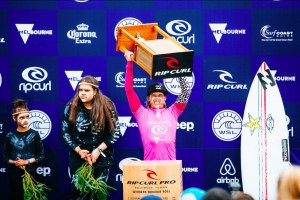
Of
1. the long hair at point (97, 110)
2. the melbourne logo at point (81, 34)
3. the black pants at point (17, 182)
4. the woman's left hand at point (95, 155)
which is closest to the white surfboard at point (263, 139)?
the long hair at point (97, 110)

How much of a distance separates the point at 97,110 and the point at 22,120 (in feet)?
2.80

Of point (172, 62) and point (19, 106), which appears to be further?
point (19, 106)

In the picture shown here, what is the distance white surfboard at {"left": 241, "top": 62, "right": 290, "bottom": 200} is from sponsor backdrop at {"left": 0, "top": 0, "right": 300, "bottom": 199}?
187mm

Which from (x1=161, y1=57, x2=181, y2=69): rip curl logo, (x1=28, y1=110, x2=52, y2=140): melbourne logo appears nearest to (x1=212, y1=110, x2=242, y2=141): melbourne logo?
(x1=161, y1=57, x2=181, y2=69): rip curl logo

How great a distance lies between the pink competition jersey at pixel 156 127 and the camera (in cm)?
579

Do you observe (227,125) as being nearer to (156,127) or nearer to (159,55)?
(156,127)

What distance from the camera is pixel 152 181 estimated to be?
196 inches

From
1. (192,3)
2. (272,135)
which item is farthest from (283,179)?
(192,3)

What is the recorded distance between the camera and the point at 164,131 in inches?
230

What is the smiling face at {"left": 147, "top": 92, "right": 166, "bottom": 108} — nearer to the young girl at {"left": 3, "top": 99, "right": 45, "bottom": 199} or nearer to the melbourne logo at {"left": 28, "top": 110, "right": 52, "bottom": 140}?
the young girl at {"left": 3, "top": 99, "right": 45, "bottom": 199}

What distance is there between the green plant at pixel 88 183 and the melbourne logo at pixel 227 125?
1.58m

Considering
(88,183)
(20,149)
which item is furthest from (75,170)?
(20,149)

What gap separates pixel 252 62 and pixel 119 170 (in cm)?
203

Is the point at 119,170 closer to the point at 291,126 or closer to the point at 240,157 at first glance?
the point at 240,157
